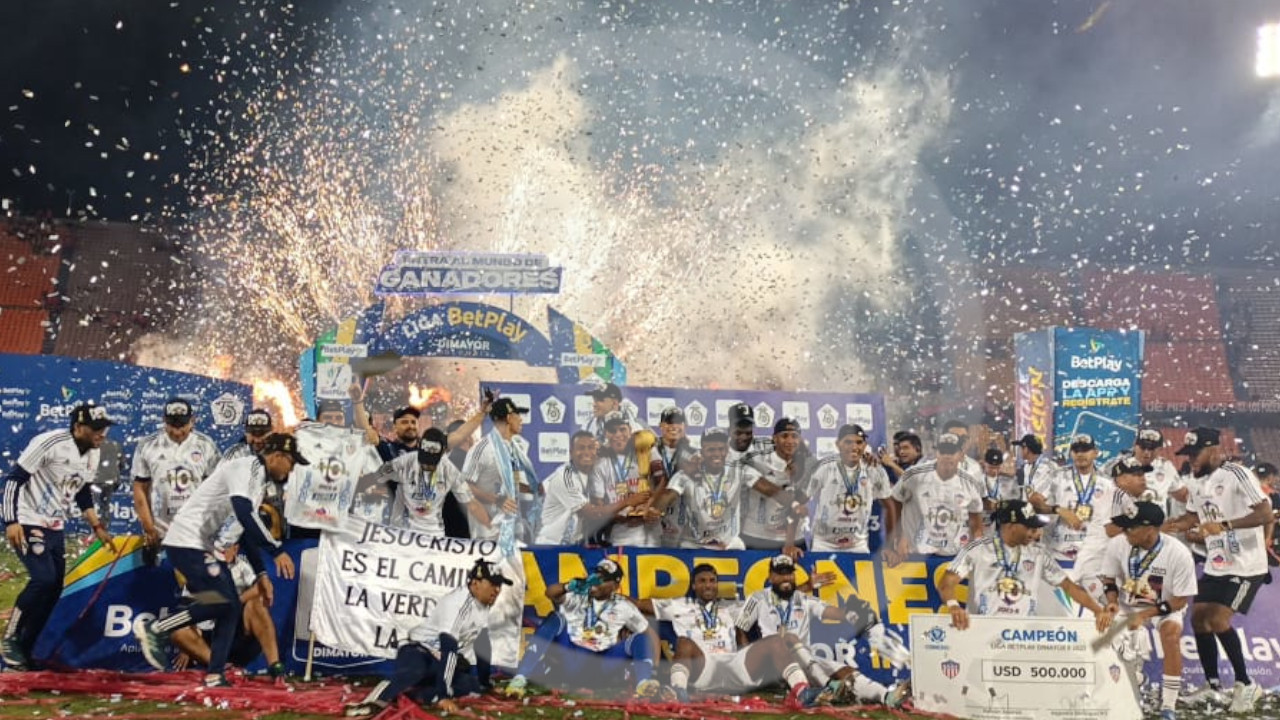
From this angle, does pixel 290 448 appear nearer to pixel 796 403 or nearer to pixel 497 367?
pixel 796 403

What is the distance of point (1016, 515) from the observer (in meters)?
8.91

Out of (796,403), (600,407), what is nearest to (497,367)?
(796,403)

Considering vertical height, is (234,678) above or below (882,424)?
below

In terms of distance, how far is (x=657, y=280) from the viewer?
44.0 metres

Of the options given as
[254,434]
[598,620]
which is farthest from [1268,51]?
[254,434]

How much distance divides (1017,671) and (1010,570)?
1.14 metres

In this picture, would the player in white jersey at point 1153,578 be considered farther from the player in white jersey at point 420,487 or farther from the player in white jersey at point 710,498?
the player in white jersey at point 420,487

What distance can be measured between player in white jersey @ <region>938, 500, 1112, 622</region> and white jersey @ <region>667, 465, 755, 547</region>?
2.14 metres

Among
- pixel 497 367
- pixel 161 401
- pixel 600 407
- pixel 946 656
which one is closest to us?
pixel 946 656

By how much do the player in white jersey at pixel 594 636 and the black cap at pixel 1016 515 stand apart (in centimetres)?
330

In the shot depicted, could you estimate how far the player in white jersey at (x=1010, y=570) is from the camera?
348 inches

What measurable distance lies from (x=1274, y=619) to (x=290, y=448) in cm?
983

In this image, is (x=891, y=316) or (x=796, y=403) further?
(x=891, y=316)

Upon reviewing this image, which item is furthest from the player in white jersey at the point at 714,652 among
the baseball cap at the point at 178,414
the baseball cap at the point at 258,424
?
the baseball cap at the point at 178,414
